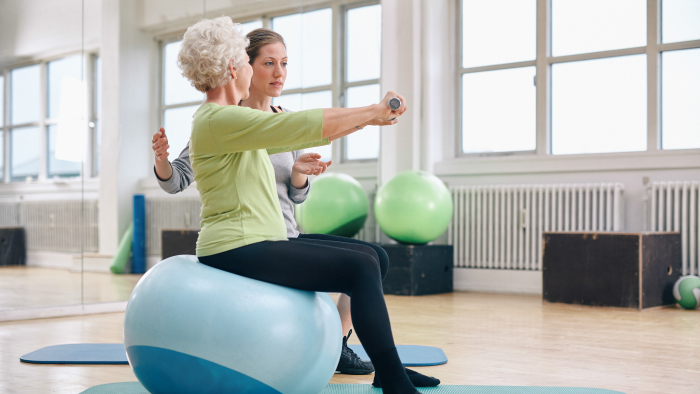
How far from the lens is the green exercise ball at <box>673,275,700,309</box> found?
419 centimetres

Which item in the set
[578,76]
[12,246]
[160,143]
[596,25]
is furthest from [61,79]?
[596,25]

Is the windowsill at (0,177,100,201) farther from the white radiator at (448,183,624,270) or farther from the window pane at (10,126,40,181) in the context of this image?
the white radiator at (448,183,624,270)

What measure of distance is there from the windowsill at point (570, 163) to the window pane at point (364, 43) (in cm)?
103

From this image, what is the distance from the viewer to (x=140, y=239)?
14.1 feet

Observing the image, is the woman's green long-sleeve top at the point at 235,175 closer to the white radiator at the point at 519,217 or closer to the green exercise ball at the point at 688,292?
the green exercise ball at the point at 688,292

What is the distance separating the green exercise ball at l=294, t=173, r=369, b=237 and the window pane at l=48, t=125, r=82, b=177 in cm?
170

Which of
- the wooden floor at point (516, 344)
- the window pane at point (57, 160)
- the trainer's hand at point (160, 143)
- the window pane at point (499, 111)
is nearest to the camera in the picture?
the trainer's hand at point (160, 143)

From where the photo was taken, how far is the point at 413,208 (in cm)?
478

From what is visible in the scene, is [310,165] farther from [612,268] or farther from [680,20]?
[680,20]

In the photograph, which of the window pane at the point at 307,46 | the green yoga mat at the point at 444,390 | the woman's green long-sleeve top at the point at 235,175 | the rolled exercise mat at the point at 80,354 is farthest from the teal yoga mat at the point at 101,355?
the window pane at the point at 307,46

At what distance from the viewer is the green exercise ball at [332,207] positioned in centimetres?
502

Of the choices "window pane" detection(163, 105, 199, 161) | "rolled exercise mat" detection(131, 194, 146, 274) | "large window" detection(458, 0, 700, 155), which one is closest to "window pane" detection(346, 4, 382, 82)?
"large window" detection(458, 0, 700, 155)

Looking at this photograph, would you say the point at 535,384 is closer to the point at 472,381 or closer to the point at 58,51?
the point at 472,381

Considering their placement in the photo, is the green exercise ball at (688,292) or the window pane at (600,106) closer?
the green exercise ball at (688,292)
